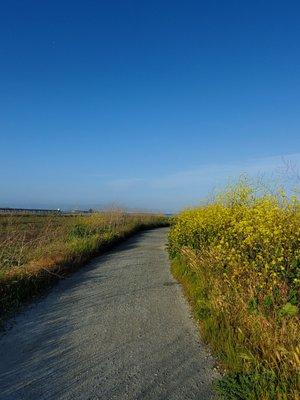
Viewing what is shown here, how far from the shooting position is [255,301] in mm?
5934

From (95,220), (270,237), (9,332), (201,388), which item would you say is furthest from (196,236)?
(95,220)

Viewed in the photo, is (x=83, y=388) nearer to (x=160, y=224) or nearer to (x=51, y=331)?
(x=51, y=331)

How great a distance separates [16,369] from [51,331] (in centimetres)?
150

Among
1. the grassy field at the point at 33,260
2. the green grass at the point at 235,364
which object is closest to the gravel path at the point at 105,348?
the green grass at the point at 235,364

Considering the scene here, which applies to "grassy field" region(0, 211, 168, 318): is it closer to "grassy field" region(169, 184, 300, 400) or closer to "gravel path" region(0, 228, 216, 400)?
"gravel path" region(0, 228, 216, 400)

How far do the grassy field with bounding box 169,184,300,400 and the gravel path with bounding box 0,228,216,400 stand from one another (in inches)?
12.7

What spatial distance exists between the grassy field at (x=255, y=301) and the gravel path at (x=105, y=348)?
324mm

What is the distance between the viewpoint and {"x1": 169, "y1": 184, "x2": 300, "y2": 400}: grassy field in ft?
14.9

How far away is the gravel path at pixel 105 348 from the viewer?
491 centimetres

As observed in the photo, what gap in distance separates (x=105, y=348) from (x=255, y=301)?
77.6 inches

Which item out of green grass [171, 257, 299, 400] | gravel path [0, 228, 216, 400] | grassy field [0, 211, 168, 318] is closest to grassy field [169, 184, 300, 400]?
green grass [171, 257, 299, 400]

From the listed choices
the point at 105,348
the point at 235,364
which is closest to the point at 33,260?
the point at 105,348

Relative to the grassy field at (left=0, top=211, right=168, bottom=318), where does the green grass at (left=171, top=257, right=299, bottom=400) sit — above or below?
below

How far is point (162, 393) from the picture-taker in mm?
4805
